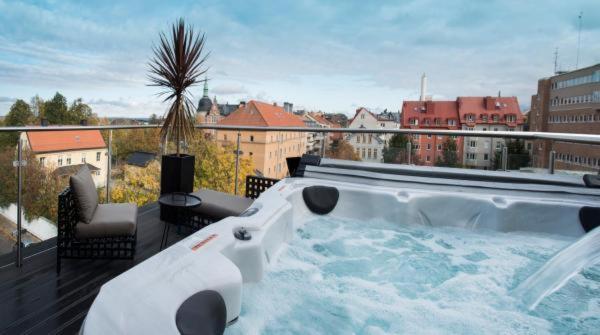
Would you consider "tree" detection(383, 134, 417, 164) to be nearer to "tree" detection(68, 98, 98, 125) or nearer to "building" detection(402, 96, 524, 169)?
"tree" detection(68, 98, 98, 125)

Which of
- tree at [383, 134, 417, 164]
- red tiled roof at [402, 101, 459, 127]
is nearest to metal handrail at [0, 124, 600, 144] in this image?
tree at [383, 134, 417, 164]

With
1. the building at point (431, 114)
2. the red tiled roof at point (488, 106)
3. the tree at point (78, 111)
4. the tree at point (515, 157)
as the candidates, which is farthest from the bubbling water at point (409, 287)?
the building at point (431, 114)

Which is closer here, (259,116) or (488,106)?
(259,116)

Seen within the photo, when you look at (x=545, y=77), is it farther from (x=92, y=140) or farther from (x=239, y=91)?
(x=92, y=140)

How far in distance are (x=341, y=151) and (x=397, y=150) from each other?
0.52 metres

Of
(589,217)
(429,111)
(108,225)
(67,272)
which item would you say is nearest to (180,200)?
(108,225)

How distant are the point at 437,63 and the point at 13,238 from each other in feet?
121

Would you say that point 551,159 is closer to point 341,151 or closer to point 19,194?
point 341,151

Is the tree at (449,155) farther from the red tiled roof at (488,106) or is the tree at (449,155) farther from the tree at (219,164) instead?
the red tiled roof at (488,106)

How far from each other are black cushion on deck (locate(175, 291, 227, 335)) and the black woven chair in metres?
1.17

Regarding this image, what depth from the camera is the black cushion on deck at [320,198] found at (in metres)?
2.85

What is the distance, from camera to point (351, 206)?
288 cm

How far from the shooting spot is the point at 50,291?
1.89m

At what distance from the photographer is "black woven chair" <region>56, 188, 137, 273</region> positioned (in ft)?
6.93
